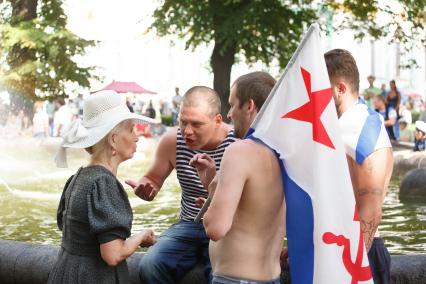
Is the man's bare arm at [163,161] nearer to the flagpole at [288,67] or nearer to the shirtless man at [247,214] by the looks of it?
the shirtless man at [247,214]

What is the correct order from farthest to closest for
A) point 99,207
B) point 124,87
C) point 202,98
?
point 124,87 → point 202,98 → point 99,207

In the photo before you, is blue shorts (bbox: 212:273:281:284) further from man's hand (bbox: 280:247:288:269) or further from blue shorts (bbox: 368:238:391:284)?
blue shorts (bbox: 368:238:391:284)

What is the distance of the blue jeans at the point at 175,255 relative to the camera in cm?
462

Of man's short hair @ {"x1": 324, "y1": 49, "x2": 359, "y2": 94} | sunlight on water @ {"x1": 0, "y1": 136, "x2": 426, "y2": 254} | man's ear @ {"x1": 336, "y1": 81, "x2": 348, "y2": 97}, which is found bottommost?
sunlight on water @ {"x1": 0, "y1": 136, "x2": 426, "y2": 254}

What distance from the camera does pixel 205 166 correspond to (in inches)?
156

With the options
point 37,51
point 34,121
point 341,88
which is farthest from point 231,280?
point 37,51

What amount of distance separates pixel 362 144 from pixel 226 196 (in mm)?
828

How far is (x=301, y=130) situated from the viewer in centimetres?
350

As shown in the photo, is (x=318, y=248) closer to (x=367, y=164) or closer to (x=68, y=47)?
(x=367, y=164)

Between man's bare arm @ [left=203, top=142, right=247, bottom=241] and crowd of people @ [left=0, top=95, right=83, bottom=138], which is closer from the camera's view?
man's bare arm @ [left=203, top=142, right=247, bottom=241]

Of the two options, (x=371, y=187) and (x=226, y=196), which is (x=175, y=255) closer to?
(x=371, y=187)

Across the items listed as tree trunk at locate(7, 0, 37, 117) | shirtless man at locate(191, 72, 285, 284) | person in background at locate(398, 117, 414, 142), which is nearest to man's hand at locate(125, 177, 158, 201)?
shirtless man at locate(191, 72, 285, 284)

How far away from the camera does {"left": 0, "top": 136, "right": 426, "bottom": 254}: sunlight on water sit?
8.16 meters

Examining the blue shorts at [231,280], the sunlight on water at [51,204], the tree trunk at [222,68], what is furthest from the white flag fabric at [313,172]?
the tree trunk at [222,68]
